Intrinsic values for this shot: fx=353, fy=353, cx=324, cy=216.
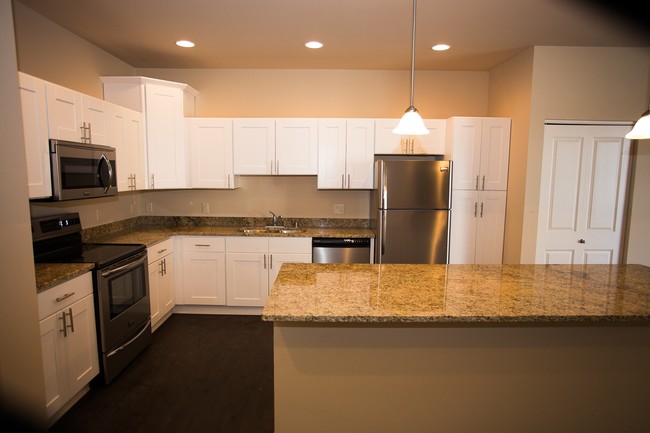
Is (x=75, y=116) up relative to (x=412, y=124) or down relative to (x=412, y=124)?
up

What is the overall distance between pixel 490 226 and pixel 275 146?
8.15ft

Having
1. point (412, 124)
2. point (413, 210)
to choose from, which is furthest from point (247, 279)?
point (412, 124)

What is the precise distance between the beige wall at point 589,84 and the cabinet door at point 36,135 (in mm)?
3913

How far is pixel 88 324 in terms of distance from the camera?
2383mm

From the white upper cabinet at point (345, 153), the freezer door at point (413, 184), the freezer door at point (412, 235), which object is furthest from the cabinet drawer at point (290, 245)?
the freezer door at point (413, 184)

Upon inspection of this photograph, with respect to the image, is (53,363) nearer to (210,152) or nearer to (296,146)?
(210,152)

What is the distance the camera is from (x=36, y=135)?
2246 mm

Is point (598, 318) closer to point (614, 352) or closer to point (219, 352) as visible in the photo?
point (614, 352)

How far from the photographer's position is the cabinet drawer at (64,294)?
6.59 feet

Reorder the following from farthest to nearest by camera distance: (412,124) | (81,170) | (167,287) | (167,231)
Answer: (167,231)
(167,287)
(81,170)
(412,124)

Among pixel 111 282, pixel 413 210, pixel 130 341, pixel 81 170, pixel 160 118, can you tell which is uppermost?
pixel 160 118

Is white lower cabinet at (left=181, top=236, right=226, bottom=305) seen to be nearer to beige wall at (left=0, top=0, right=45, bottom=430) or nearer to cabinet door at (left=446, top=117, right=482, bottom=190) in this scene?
beige wall at (left=0, top=0, right=45, bottom=430)

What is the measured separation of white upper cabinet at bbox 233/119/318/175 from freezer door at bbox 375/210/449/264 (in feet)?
3.48

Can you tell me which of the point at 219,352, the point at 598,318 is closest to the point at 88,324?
the point at 219,352
